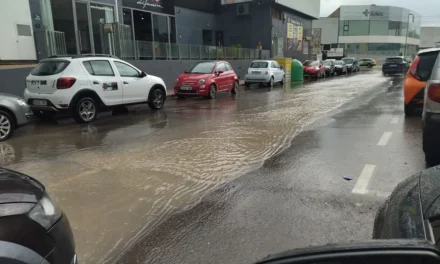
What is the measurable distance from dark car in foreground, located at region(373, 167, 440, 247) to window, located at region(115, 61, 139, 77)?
9.55m

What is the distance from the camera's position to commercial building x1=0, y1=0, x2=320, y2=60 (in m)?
13.9

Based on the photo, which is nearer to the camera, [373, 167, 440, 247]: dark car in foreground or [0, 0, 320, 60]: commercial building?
[373, 167, 440, 247]: dark car in foreground

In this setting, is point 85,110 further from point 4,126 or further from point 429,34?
point 429,34

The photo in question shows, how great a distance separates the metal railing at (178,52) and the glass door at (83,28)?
1391 mm

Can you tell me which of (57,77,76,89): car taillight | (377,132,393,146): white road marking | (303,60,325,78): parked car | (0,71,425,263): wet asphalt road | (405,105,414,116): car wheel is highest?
(57,77,76,89): car taillight

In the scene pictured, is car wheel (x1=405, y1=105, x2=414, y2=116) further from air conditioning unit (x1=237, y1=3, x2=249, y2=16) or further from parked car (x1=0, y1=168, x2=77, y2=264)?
air conditioning unit (x1=237, y1=3, x2=249, y2=16)

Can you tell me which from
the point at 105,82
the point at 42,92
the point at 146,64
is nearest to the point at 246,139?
the point at 105,82

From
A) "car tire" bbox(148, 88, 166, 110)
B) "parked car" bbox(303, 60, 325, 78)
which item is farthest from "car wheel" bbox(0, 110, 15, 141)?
"parked car" bbox(303, 60, 325, 78)

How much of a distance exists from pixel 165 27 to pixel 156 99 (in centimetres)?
1339

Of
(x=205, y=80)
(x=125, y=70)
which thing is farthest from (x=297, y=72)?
(x=125, y=70)

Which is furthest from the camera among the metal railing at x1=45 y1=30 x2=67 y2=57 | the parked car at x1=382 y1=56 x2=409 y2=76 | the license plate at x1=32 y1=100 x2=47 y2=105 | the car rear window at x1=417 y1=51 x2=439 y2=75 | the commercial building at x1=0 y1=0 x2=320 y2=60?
the parked car at x1=382 y1=56 x2=409 y2=76

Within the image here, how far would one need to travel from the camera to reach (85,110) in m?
9.61

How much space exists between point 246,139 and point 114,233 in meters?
4.24

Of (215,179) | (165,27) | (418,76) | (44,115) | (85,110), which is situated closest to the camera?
(215,179)
